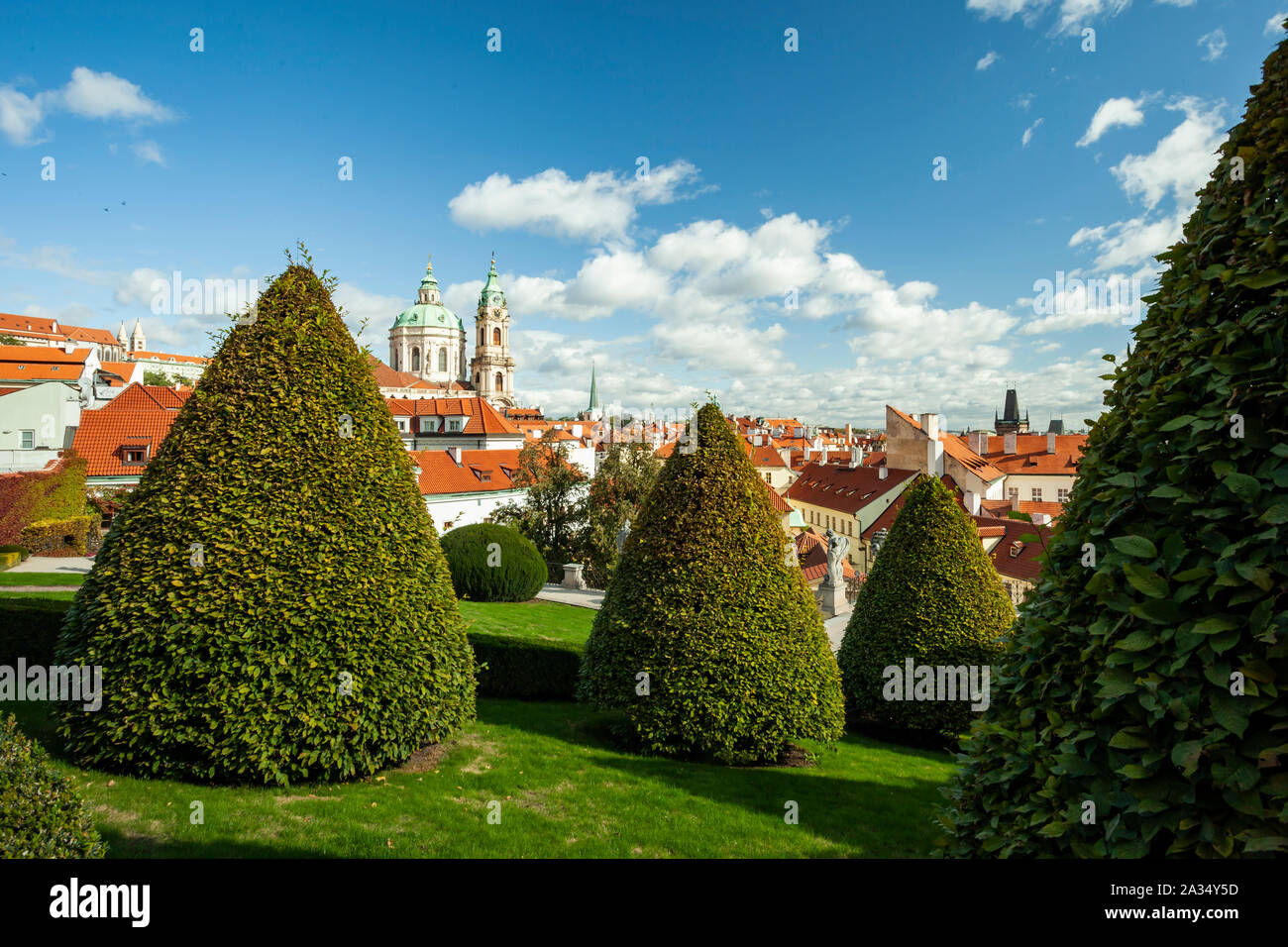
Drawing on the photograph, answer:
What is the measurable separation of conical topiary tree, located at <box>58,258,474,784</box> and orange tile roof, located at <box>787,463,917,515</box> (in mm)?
38401

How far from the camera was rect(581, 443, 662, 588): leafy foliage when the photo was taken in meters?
31.4

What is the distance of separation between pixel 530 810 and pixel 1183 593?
20.1 feet

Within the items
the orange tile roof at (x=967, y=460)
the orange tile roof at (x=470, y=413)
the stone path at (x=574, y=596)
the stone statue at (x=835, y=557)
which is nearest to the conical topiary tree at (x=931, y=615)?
the stone statue at (x=835, y=557)

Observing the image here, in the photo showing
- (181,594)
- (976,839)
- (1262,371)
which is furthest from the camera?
(181,594)

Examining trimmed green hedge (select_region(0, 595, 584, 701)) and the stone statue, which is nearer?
trimmed green hedge (select_region(0, 595, 584, 701))

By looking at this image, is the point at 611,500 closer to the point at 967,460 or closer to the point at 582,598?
the point at 582,598

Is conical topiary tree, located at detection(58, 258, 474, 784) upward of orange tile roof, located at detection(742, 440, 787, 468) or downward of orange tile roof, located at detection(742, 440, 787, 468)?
downward

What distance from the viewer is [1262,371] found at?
229 centimetres

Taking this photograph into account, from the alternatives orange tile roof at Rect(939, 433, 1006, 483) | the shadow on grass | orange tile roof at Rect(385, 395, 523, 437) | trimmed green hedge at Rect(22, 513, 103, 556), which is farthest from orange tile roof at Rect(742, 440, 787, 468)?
the shadow on grass

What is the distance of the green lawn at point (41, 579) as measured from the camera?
19.4 meters

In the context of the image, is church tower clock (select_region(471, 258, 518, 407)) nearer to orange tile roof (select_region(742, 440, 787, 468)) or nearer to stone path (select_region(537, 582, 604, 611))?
orange tile roof (select_region(742, 440, 787, 468))
